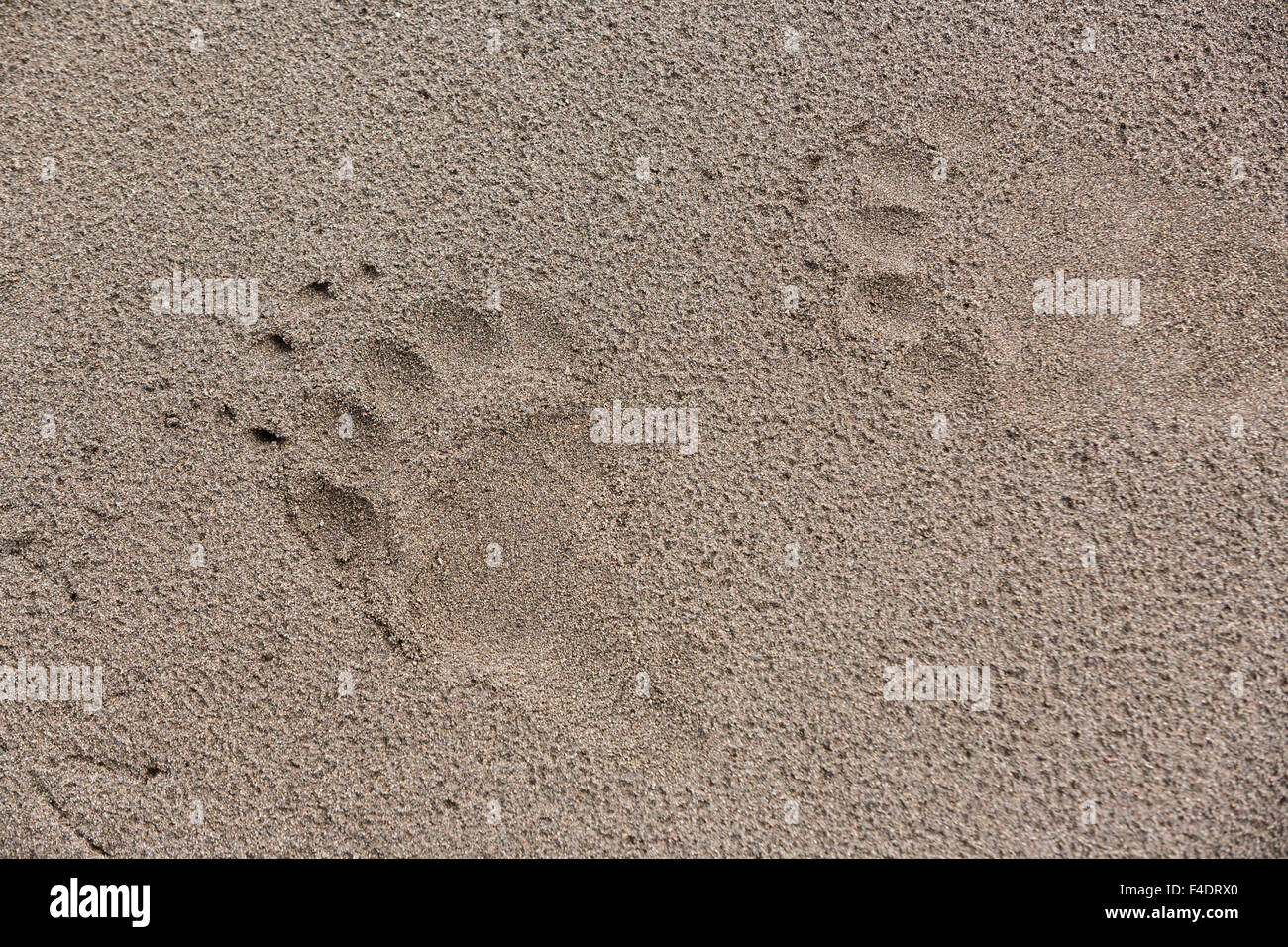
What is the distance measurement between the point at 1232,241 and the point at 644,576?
1.95 meters

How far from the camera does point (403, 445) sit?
2379 millimetres

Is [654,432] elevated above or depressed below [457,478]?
above

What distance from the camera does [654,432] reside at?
2.39 metres

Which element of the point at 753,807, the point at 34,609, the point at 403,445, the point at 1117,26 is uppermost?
the point at 1117,26

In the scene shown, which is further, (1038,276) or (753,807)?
(1038,276)

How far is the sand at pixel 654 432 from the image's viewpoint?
7.48ft

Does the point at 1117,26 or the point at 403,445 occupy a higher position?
the point at 1117,26

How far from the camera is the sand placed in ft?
7.48
